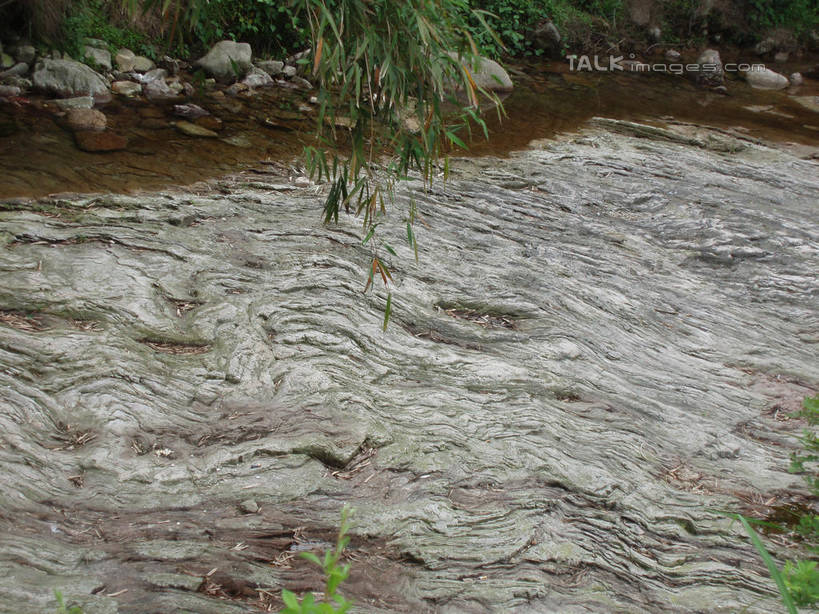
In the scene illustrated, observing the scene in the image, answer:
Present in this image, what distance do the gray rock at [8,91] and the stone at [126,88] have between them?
1.24 m

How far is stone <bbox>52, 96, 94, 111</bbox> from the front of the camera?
8.32 meters

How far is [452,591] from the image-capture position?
283cm

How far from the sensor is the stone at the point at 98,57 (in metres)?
9.71

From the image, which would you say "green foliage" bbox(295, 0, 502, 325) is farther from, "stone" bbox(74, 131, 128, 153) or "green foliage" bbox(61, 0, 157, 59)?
"green foliage" bbox(61, 0, 157, 59)

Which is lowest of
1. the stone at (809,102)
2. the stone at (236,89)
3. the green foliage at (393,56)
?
the stone at (236,89)

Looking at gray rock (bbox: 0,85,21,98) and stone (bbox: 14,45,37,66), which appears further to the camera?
stone (bbox: 14,45,37,66)

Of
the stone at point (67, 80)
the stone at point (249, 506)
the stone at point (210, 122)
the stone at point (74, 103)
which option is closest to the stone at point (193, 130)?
the stone at point (210, 122)

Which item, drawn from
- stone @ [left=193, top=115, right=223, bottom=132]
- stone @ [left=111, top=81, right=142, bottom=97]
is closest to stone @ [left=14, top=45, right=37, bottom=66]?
stone @ [left=111, top=81, right=142, bottom=97]

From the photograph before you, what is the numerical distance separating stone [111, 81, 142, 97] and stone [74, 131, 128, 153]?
187 cm

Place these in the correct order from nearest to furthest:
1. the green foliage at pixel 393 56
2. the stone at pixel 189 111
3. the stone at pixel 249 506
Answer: the green foliage at pixel 393 56
the stone at pixel 249 506
the stone at pixel 189 111

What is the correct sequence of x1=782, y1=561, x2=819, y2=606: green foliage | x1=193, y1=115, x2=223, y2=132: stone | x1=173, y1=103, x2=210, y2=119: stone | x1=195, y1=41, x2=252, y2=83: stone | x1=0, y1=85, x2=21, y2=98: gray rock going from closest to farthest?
x1=782, y1=561, x2=819, y2=606: green foliage < x1=0, y1=85, x2=21, y2=98: gray rock < x1=193, y1=115, x2=223, y2=132: stone < x1=173, y1=103, x2=210, y2=119: stone < x1=195, y1=41, x2=252, y2=83: stone

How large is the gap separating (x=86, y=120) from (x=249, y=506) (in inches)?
255

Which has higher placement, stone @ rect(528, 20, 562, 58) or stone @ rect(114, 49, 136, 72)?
stone @ rect(528, 20, 562, 58)

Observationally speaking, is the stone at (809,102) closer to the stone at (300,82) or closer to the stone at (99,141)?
the stone at (300,82)
